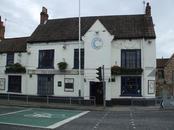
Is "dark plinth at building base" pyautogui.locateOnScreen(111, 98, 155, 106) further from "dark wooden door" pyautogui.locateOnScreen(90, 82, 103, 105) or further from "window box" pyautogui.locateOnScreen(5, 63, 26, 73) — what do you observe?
"window box" pyautogui.locateOnScreen(5, 63, 26, 73)

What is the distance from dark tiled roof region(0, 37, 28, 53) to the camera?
3391 centimetres

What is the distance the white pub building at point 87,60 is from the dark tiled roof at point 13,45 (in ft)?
0.47

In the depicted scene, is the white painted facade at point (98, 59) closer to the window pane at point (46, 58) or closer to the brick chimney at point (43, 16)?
the window pane at point (46, 58)

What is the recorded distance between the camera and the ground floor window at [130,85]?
2869cm

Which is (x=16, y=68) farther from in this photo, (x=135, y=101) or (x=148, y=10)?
(x=148, y=10)

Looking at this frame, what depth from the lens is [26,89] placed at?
32.3 meters

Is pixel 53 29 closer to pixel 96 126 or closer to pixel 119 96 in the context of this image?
pixel 119 96

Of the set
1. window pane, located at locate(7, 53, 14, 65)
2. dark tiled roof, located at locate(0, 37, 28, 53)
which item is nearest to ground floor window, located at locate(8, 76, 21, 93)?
window pane, located at locate(7, 53, 14, 65)

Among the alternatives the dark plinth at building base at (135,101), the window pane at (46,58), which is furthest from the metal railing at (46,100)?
the window pane at (46,58)

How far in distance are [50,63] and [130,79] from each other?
8.67 meters

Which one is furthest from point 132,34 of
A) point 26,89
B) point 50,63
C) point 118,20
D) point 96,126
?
point 96,126

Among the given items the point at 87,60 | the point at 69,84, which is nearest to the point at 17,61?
the point at 69,84

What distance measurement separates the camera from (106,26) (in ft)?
103

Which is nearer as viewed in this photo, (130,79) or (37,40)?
(130,79)
